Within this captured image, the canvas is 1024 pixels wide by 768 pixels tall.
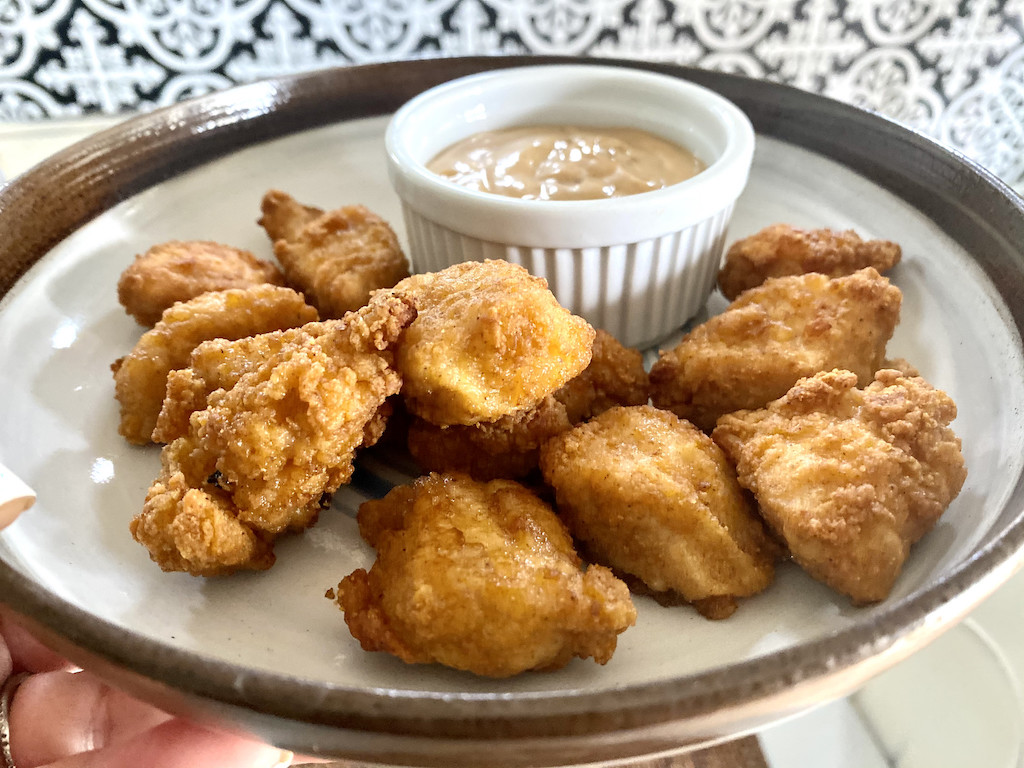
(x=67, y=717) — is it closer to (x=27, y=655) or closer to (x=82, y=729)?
(x=82, y=729)

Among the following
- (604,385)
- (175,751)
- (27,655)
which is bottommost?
(27,655)

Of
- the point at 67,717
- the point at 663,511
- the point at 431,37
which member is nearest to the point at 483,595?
the point at 663,511

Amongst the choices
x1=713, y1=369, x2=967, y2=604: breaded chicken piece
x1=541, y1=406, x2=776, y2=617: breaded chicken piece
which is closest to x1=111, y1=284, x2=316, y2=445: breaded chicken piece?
x1=541, y1=406, x2=776, y2=617: breaded chicken piece

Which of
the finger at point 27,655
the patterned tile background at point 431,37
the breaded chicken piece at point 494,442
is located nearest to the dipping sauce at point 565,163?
the breaded chicken piece at point 494,442

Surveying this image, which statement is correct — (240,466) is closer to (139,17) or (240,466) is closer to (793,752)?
(793,752)

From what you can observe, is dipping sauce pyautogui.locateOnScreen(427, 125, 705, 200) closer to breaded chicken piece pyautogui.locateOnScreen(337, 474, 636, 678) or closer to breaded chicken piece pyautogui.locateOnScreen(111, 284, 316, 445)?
breaded chicken piece pyautogui.locateOnScreen(111, 284, 316, 445)

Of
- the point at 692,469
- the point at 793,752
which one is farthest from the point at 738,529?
the point at 793,752
